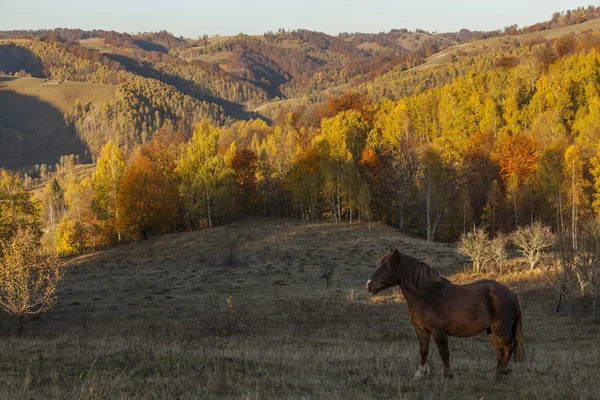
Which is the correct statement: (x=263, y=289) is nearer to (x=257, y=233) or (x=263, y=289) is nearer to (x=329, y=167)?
(x=257, y=233)

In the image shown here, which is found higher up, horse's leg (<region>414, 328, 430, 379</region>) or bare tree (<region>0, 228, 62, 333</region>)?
horse's leg (<region>414, 328, 430, 379</region>)

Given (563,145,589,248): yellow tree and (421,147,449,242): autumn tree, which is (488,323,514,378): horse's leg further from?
(563,145,589,248): yellow tree

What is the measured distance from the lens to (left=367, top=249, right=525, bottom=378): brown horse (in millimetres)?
8773

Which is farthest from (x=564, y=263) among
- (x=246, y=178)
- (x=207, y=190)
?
(x=246, y=178)

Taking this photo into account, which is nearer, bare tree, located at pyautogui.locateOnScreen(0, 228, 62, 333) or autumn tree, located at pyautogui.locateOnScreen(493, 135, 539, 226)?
bare tree, located at pyautogui.locateOnScreen(0, 228, 62, 333)

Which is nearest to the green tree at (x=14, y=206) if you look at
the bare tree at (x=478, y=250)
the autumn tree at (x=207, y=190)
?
the autumn tree at (x=207, y=190)

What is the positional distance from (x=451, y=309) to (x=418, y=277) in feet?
2.72

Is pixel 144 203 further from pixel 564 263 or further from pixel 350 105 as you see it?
pixel 564 263

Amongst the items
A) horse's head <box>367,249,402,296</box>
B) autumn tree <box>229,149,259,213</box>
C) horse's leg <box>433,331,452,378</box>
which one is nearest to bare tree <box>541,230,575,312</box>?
horse's leg <box>433,331,452,378</box>

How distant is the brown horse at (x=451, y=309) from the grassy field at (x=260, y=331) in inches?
24.1

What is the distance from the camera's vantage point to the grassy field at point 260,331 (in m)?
7.93

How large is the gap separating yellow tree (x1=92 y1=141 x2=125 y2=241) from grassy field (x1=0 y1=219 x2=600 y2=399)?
26.4 ft

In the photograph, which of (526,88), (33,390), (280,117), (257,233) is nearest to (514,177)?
(257,233)

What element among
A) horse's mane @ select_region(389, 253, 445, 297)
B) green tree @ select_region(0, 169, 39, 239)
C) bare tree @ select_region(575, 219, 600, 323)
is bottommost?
bare tree @ select_region(575, 219, 600, 323)
